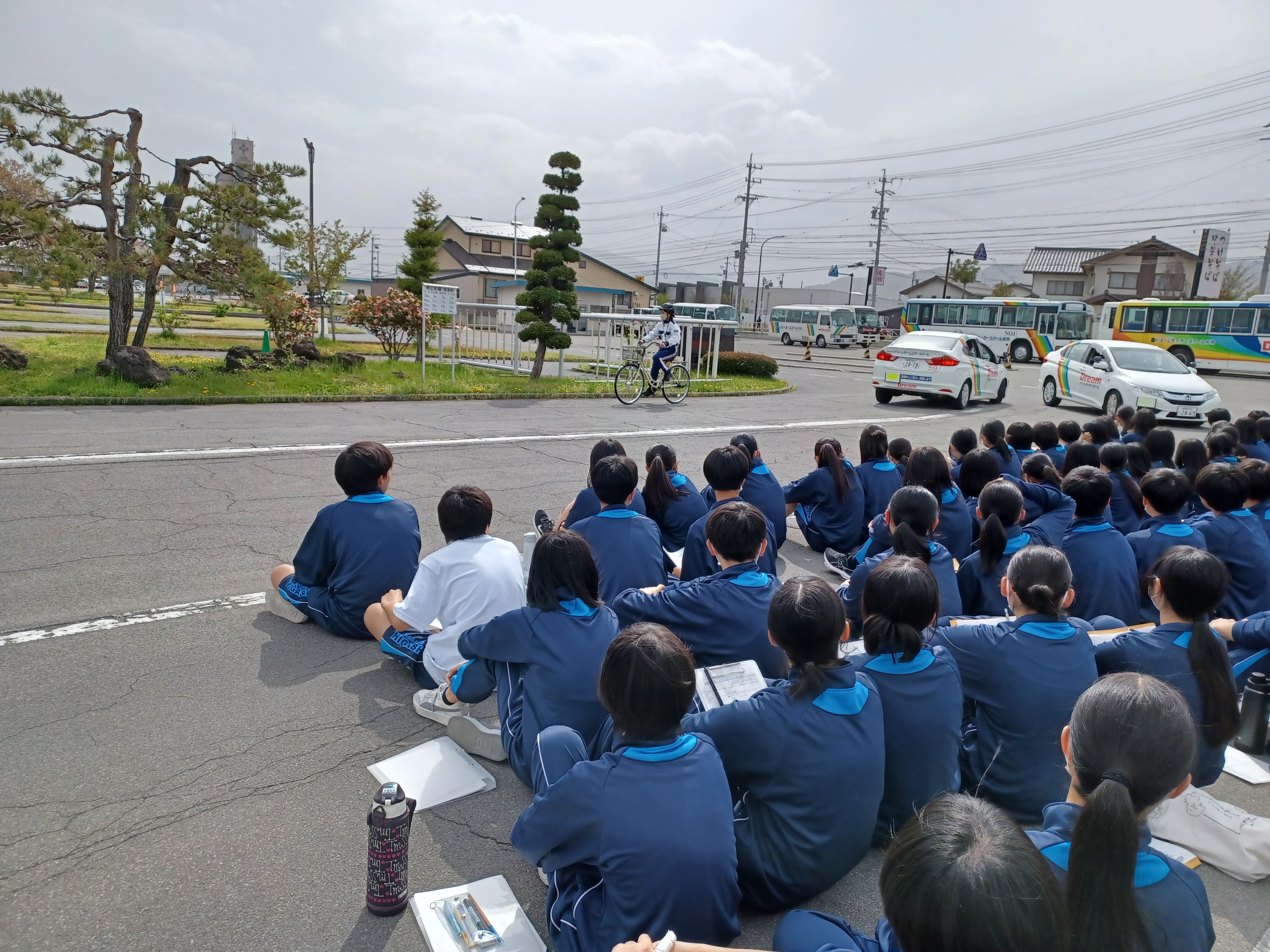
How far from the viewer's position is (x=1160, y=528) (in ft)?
15.6

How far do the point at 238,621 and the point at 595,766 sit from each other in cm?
368

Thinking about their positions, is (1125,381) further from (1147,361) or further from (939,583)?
(939,583)

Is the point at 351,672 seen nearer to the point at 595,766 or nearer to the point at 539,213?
the point at 595,766

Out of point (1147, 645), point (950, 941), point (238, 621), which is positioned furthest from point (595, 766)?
Answer: point (238, 621)

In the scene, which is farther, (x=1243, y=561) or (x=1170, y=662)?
(x=1243, y=561)

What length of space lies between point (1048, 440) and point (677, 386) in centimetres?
1051

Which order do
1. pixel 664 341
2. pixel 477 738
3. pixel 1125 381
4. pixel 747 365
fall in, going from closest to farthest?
pixel 477 738, pixel 1125 381, pixel 664 341, pixel 747 365

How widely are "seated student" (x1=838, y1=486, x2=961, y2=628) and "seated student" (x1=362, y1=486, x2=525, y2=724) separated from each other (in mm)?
1677

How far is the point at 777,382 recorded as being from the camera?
859 inches

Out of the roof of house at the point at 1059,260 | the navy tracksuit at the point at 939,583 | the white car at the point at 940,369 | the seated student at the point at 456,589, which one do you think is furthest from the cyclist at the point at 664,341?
the roof of house at the point at 1059,260

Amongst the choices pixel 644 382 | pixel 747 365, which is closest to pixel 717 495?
pixel 644 382

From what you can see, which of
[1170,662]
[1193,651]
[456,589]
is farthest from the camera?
[456,589]

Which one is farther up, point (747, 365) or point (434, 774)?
point (747, 365)

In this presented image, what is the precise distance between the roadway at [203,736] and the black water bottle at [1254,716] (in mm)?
319
